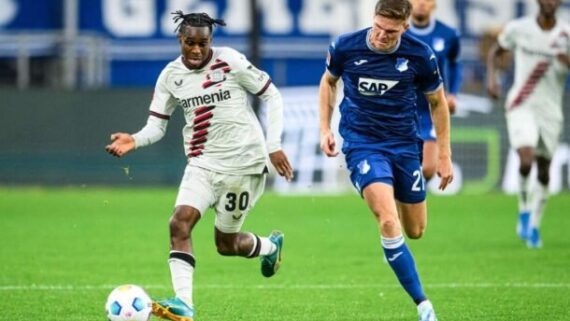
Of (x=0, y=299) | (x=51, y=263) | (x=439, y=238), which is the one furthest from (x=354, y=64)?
(x=439, y=238)

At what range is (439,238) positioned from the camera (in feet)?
53.1

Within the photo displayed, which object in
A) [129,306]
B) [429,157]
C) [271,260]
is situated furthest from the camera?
[429,157]

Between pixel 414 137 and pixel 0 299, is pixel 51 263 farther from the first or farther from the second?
pixel 414 137

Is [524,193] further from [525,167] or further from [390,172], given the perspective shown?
[390,172]

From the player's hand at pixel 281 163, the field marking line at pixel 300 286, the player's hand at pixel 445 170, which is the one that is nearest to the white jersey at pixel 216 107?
the player's hand at pixel 281 163

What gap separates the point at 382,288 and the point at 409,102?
2339 millimetres

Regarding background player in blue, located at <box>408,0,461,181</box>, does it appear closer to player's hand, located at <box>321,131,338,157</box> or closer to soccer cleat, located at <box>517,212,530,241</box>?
soccer cleat, located at <box>517,212,530,241</box>

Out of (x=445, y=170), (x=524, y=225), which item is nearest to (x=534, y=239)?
(x=524, y=225)

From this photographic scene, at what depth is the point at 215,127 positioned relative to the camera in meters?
9.77

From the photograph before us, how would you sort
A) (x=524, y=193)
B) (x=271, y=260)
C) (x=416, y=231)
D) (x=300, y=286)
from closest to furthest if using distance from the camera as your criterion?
(x=416, y=231)
(x=271, y=260)
(x=300, y=286)
(x=524, y=193)

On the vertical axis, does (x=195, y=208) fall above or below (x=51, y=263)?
above

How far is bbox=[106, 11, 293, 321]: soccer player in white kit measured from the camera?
955 centimetres

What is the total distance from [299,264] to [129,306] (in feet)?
16.9

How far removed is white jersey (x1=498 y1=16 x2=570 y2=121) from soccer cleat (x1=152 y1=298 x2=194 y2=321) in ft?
24.3
